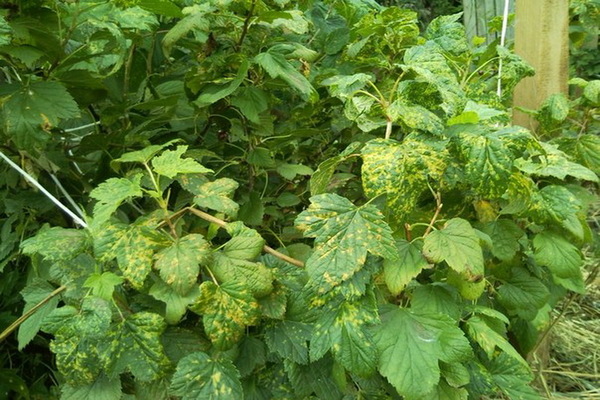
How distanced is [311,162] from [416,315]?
2.40 feet

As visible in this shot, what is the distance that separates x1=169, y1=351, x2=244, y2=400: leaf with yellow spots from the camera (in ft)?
2.87

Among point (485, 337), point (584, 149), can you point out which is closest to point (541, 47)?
point (584, 149)

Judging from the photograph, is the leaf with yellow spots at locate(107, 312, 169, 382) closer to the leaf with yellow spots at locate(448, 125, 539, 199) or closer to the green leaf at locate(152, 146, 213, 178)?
the green leaf at locate(152, 146, 213, 178)

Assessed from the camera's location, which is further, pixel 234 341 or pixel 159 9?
pixel 159 9

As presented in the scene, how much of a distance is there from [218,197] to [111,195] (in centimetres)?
17

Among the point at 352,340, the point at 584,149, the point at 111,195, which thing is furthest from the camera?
the point at 584,149

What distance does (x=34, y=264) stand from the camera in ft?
3.92

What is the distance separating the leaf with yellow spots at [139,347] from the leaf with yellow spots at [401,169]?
0.37 meters

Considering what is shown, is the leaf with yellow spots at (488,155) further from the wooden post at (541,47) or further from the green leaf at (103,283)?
the wooden post at (541,47)

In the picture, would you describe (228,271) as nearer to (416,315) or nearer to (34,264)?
(416,315)

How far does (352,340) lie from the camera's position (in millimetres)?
850

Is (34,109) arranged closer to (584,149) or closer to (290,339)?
(290,339)

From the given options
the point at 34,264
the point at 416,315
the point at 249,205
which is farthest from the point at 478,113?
the point at 34,264

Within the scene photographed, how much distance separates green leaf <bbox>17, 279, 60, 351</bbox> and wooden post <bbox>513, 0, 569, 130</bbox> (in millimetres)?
1183
